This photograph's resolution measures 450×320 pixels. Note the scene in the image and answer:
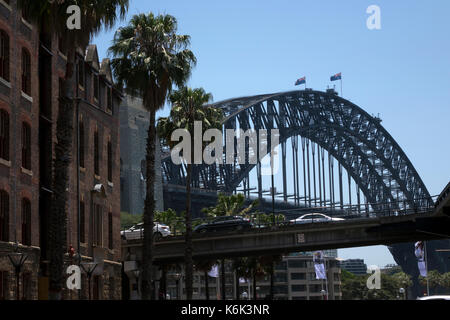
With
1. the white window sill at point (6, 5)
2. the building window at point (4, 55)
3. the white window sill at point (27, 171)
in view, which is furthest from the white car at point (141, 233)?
the white window sill at point (6, 5)

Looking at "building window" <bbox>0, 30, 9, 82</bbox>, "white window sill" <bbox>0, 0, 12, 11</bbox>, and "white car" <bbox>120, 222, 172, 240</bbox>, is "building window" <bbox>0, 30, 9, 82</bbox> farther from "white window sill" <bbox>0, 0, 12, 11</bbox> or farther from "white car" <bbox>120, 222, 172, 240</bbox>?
"white car" <bbox>120, 222, 172, 240</bbox>

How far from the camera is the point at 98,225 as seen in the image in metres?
51.2

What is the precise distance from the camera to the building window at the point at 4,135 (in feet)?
122

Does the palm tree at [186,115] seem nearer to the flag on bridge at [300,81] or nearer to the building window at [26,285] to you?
the building window at [26,285]

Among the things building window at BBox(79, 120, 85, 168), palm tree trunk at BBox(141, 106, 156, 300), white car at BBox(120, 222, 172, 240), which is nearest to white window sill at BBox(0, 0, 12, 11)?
palm tree trunk at BBox(141, 106, 156, 300)

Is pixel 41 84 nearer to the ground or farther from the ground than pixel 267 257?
farther from the ground

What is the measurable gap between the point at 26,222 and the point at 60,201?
1008 centimetres

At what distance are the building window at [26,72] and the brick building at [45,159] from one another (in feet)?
0.16

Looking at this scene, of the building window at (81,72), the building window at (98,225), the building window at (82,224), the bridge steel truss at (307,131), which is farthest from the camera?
the bridge steel truss at (307,131)

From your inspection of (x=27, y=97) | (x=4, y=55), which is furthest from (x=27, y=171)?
(x=4, y=55)

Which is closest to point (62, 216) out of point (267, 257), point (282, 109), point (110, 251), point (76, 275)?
point (76, 275)
